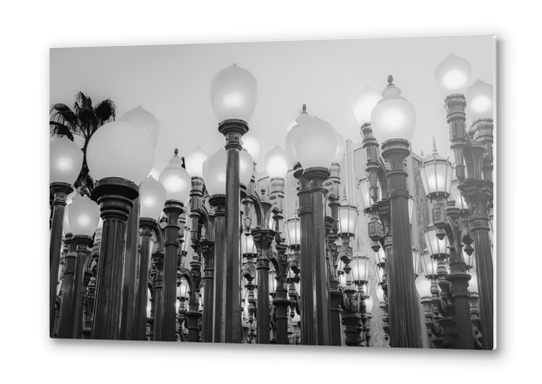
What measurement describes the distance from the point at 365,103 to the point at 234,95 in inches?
20.6

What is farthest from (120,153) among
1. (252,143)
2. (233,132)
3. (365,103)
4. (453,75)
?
(453,75)

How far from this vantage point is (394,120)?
8.56ft

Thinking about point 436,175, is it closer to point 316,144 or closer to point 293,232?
point 316,144

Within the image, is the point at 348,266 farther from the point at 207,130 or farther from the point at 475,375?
the point at 207,130

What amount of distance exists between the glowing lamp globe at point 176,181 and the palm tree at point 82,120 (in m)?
0.34

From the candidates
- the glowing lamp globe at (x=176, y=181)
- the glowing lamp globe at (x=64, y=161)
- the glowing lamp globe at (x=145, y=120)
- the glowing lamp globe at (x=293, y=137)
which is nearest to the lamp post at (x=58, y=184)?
the glowing lamp globe at (x=64, y=161)

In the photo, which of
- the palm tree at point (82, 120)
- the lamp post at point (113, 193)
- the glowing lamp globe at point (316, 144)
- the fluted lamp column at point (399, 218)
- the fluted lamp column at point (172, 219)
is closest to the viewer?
the lamp post at point (113, 193)

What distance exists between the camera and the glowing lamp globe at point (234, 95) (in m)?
2.69

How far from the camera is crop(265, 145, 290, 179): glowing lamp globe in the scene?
110 inches

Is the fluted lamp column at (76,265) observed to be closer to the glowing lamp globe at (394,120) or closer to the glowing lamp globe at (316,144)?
the glowing lamp globe at (316,144)
